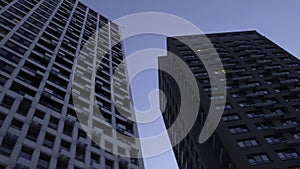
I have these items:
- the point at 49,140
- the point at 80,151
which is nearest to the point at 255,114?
the point at 80,151

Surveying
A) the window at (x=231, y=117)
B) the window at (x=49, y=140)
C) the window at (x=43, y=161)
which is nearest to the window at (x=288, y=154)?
the window at (x=231, y=117)

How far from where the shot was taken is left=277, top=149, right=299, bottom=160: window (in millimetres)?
37897

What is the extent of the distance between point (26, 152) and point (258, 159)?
880 inches

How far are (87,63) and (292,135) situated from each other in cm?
2831

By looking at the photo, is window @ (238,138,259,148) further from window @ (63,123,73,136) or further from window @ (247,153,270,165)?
window @ (63,123,73,136)

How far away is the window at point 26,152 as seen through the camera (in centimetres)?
2959

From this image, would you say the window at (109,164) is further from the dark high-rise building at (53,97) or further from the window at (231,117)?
the window at (231,117)

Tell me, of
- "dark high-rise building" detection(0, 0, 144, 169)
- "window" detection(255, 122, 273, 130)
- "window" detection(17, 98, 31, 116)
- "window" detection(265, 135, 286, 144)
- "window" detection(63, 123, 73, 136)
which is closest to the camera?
"dark high-rise building" detection(0, 0, 144, 169)

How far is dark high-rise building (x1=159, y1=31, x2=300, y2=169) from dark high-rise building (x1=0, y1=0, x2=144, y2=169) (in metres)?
10.4

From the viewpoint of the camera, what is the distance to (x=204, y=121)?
50.3 m

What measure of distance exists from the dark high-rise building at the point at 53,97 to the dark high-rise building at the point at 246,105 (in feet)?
34.3

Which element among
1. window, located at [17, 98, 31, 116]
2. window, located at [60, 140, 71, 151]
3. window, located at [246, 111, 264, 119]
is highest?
window, located at [17, 98, 31, 116]

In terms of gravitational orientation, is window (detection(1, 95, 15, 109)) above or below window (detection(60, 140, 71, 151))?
above

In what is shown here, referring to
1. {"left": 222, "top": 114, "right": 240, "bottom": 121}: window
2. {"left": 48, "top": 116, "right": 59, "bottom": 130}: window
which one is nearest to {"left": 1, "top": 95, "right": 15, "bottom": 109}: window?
{"left": 48, "top": 116, "right": 59, "bottom": 130}: window
